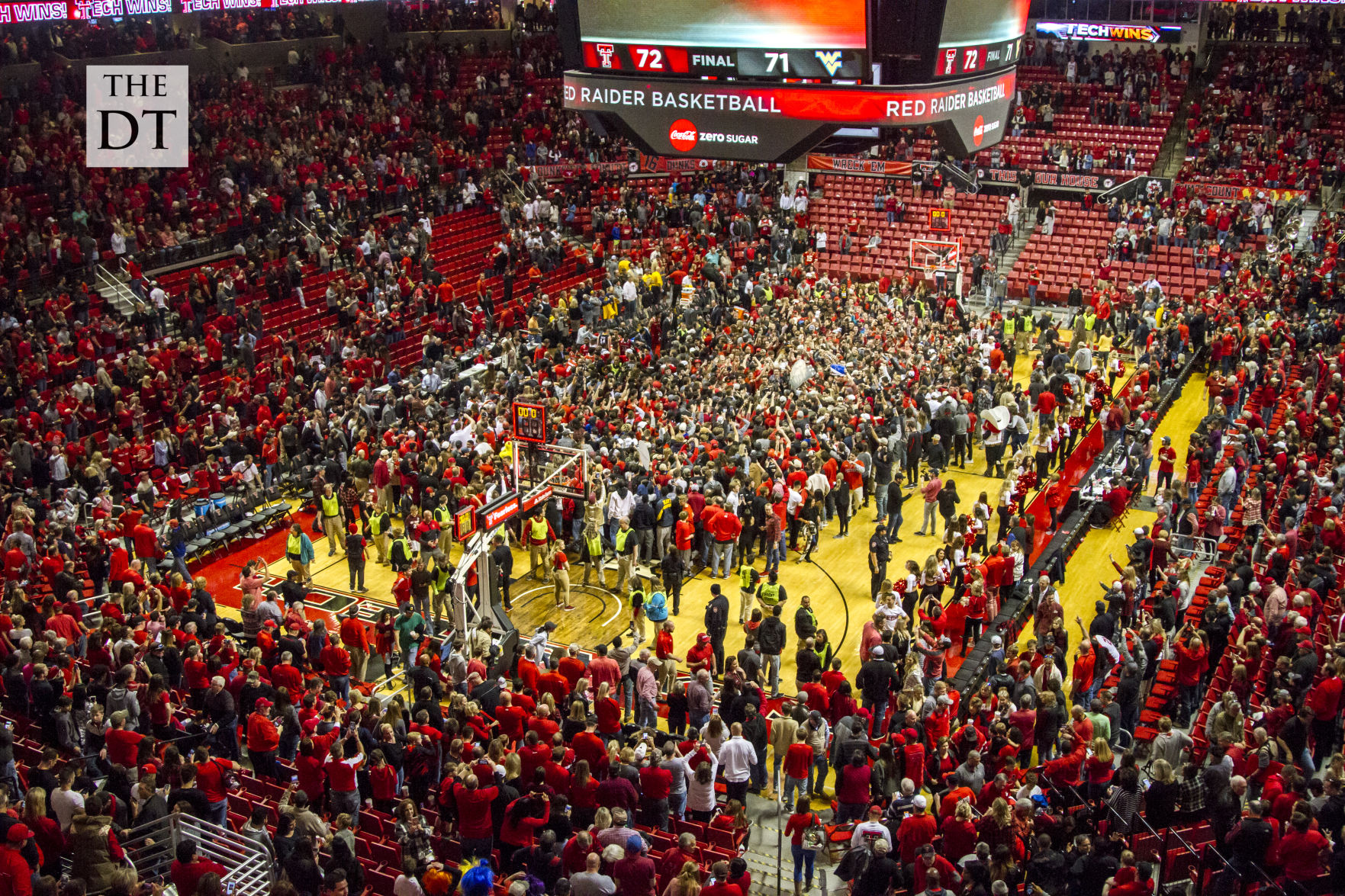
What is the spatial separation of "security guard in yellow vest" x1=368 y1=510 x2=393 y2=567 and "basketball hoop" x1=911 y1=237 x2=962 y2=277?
17723 mm

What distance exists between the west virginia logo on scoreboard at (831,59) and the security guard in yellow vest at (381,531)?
38.1 ft

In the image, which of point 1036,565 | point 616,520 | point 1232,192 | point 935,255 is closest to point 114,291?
point 616,520

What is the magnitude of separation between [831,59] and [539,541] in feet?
33.1

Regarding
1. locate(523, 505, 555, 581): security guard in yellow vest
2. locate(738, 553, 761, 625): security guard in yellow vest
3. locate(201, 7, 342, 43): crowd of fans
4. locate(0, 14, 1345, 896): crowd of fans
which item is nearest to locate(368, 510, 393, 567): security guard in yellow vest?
locate(0, 14, 1345, 896): crowd of fans

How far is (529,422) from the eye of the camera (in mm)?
18219

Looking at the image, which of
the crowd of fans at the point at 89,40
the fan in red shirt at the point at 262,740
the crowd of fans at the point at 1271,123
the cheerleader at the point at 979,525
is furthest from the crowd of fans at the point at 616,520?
the crowd of fans at the point at 1271,123

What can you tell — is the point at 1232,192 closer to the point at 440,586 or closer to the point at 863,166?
the point at 863,166

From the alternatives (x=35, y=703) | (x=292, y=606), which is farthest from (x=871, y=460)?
(x=35, y=703)

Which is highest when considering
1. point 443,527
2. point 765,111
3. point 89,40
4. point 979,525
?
point 89,40

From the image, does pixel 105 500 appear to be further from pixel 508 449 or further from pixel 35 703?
pixel 35 703

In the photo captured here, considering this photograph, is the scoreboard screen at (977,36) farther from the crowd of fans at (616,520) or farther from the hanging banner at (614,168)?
the hanging banner at (614,168)

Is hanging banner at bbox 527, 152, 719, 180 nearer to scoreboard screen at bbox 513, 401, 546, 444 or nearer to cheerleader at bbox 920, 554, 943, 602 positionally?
scoreboard screen at bbox 513, 401, 546, 444

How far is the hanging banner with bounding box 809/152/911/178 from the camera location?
39.2 m

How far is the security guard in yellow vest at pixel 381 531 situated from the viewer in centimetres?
2103
